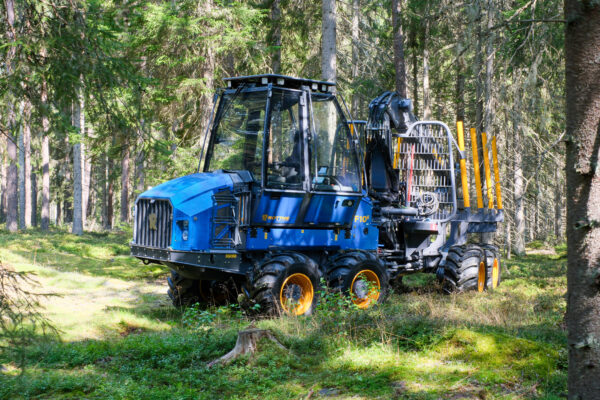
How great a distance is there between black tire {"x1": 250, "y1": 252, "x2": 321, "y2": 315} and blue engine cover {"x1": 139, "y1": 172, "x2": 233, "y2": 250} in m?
0.99

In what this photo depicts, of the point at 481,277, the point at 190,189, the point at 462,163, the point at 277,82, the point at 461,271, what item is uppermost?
the point at 277,82

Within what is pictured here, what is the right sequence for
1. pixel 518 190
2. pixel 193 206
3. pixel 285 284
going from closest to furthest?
1. pixel 193 206
2. pixel 285 284
3. pixel 518 190

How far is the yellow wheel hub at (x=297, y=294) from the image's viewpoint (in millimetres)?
9094

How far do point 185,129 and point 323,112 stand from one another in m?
9.77

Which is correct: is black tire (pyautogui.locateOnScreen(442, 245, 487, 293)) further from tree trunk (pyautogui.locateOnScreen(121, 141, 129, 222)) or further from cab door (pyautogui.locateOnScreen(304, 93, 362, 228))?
tree trunk (pyautogui.locateOnScreen(121, 141, 129, 222))

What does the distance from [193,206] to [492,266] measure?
688 centimetres

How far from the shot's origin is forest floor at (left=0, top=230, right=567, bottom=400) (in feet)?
17.5

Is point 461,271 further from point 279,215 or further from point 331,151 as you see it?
point 279,215

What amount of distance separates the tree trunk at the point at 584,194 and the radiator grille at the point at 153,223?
19.8ft

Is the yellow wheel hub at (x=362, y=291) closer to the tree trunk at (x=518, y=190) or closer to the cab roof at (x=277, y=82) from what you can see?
the cab roof at (x=277, y=82)

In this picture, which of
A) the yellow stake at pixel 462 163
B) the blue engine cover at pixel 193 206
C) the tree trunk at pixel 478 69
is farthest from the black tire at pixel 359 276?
the tree trunk at pixel 478 69

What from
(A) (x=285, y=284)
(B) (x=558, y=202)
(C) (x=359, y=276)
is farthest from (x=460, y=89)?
(A) (x=285, y=284)

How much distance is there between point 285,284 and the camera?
9172mm

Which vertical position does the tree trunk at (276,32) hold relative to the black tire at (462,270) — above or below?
above
